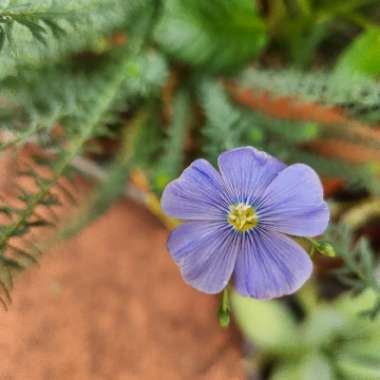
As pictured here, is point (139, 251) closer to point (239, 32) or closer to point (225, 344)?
point (225, 344)

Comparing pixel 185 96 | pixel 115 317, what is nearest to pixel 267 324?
pixel 115 317

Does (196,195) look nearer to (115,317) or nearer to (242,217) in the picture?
(242,217)

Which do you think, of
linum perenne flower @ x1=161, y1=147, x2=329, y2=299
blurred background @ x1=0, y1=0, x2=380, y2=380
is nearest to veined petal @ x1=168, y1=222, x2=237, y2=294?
linum perenne flower @ x1=161, y1=147, x2=329, y2=299

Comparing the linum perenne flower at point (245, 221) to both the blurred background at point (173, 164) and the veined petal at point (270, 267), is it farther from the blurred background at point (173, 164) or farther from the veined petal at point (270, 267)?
the blurred background at point (173, 164)

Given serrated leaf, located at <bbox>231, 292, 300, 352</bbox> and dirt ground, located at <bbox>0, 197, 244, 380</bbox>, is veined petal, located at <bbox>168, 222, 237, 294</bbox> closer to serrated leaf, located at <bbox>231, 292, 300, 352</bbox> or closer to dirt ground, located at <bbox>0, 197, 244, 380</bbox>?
dirt ground, located at <bbox>0, 197, 244, 380</bbox>

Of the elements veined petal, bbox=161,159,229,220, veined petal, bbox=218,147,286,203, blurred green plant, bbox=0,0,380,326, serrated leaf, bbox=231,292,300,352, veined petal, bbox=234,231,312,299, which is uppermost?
blurred green plant, bbox=0,0,380,326

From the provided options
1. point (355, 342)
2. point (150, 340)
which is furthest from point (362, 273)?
point (150, 340)
